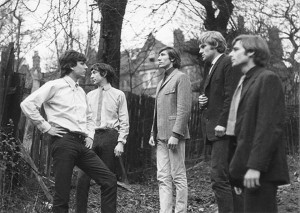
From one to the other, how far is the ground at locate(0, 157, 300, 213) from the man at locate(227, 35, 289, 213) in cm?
366

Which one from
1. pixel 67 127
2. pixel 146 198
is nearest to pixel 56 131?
pixel 67 127

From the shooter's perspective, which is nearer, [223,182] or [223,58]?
[223,182]

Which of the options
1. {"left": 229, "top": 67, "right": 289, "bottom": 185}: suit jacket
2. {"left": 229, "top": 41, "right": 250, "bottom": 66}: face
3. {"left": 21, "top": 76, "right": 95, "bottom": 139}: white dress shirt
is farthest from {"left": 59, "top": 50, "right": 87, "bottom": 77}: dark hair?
{"left": 229, "top": 67, "right": 289, "bottom": 185}: suit jacket

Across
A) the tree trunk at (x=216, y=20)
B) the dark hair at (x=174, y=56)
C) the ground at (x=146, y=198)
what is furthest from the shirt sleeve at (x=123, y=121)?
the tree trunk at (x=216, y=20)

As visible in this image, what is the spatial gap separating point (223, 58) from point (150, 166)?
249 inches

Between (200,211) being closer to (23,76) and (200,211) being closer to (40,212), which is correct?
(40,212)

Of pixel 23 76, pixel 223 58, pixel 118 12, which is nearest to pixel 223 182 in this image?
pixel 223 58

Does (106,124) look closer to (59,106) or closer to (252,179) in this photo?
(59,106)

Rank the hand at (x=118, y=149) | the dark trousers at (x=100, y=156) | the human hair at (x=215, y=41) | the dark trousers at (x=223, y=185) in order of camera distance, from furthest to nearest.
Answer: the hand at (x=118, y=149) < the dark trousers at (x=100, y=156) < the human hair at (x=215, y=41) < the dark trousers at (x=223, y=185)

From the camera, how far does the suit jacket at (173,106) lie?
6.21 metres

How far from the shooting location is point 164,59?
657 cm

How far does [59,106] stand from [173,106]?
5.02ft

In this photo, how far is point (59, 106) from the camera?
5.63m

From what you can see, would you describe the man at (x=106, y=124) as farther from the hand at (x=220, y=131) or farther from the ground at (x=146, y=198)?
the hand at (x=220, y=131)
